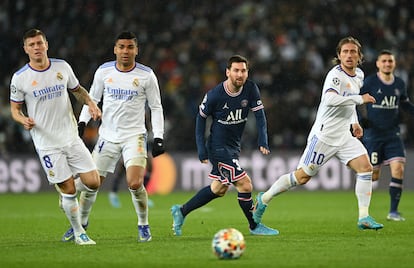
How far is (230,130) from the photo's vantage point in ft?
35.8

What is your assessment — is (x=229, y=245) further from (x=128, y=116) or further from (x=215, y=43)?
(x=215, y=43)

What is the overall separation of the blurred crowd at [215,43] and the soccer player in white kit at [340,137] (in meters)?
10.3

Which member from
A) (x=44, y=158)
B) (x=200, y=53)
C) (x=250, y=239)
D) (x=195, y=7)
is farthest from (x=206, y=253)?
(x=195, y=7)

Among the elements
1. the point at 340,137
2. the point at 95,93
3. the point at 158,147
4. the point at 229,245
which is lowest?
the point at 229,245

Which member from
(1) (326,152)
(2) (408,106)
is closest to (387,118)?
(2) (408,106)

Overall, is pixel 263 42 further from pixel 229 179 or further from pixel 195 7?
pixel 229 179

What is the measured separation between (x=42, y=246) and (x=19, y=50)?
1491 cm

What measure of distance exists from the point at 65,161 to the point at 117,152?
0.72 metres

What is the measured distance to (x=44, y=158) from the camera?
9.84m

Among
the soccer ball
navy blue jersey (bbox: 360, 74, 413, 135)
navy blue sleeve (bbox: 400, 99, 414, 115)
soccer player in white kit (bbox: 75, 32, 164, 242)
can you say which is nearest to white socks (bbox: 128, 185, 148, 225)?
soccer player in white kit (bbox: 75, 32, 164, 242)

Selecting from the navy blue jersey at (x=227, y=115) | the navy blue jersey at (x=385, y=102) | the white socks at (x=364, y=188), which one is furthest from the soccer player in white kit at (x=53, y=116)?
the navy blue jersey at (x=385, y=102)

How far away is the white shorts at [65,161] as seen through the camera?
9789mm

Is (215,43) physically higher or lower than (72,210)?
higher

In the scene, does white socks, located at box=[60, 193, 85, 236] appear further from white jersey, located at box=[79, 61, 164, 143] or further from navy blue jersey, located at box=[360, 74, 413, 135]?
navy blue jersey, located at box=[360, 74, 413, 135]
